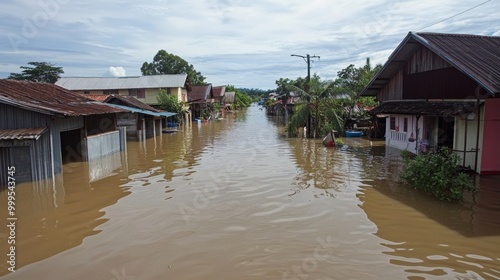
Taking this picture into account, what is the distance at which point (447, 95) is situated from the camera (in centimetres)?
1426

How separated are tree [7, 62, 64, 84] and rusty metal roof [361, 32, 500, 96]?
4945cm

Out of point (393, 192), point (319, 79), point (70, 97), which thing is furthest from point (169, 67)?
point (393, 192)

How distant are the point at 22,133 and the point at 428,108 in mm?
14967

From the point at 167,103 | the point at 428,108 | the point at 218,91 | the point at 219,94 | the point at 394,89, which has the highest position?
the point at 218,91

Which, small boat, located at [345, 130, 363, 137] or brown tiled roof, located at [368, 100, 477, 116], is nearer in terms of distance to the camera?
brown tiled roof, located at [368, 100, 477, 116]

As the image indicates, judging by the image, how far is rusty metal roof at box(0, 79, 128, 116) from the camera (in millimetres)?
11763

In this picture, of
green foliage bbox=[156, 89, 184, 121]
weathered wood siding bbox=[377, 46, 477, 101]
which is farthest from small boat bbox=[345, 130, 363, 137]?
green foliage bbox=[156, 89, 184, 121]

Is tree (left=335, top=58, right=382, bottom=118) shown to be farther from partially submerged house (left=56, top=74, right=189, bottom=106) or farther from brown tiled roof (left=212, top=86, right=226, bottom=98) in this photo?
brown tiled roof (left=212, top=86, right=226, bottom=98)

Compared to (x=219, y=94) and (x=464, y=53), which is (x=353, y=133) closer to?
(x=464, y=53)

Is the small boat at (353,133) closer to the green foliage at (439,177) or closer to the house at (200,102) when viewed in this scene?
the green foliage at (439,177)

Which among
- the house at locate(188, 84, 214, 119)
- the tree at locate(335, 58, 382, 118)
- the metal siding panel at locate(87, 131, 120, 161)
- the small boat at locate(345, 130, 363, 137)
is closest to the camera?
the metal siding panel at locate(87, 131, 120, 161)

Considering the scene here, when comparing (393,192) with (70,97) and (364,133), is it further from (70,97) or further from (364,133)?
(364,133)

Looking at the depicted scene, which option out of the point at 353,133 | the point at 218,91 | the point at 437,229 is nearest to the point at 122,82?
the point at 353,133

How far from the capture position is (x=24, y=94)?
13.8 meters
